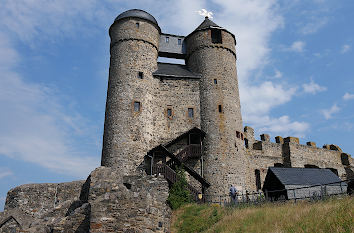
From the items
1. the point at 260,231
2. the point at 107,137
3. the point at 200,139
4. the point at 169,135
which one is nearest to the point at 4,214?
the point at 107,137

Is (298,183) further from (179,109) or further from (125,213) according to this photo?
(125,213)

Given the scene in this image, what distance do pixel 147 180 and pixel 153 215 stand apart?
27.3 feet

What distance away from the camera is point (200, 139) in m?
22.7

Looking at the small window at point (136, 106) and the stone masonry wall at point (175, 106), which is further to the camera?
the stone masonry wall at point (175, 106)

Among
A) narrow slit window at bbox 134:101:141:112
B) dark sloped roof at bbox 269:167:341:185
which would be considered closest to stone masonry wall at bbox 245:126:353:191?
dark sloped roof at bbox 269:167:341:185

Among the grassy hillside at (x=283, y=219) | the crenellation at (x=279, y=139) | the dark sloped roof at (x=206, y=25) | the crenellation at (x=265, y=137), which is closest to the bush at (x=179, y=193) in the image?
the grassy hillside at (x=283, y=219)

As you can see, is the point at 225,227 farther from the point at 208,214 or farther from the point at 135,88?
the point at 135,88

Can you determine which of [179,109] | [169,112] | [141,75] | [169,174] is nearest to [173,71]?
[141,75]

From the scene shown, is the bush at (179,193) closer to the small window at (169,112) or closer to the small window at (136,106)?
the small window at (169,112)

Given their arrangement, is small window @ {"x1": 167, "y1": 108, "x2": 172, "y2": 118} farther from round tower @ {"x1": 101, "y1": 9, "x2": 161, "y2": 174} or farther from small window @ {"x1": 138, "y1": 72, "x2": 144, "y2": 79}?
small window @ {"x1": 138, "y1": 72, "x2": 144, "y2": 79}

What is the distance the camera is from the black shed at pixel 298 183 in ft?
52.2

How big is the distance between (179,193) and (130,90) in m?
9.68

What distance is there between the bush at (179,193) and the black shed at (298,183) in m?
4.79

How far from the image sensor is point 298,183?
53.8 feet
